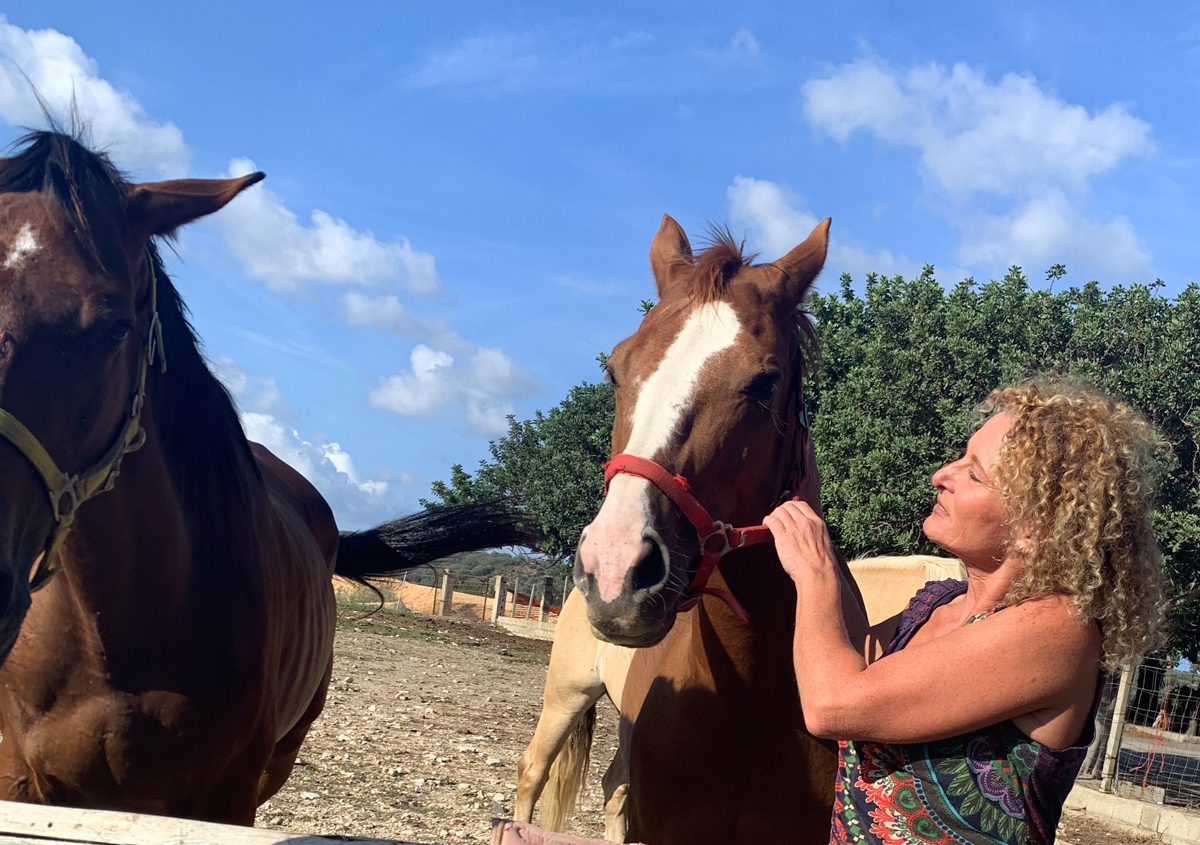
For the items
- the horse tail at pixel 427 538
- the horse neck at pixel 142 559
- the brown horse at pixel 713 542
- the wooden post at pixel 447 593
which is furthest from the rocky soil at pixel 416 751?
the wooden post at pixel 447 593

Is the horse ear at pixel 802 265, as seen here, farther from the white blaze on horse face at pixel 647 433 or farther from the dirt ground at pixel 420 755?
the dirt ground at pixel 420 755

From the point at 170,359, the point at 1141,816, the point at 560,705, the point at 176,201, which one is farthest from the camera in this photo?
the point at 1141,816

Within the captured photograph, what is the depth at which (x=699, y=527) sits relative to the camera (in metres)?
2.16

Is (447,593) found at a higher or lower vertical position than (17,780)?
lower

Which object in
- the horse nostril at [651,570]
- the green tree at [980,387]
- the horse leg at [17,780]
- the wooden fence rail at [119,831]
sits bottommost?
the horse leg at [17,780]

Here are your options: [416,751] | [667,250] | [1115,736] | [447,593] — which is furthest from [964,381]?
[447,593]

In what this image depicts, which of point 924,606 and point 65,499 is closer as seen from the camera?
point 924,606

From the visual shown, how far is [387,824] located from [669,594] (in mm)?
3839

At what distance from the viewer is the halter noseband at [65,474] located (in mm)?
2014

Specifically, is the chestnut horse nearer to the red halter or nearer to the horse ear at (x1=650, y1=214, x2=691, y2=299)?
the horse ear at (x1=650, y1=214, x2=691, y2=299)

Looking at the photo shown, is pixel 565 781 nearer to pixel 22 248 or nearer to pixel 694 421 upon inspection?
pixel 694 421

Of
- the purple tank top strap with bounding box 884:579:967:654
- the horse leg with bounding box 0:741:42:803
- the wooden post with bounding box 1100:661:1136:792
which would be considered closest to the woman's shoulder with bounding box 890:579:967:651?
the purple tank top strap with bounding box 884:579:967:654

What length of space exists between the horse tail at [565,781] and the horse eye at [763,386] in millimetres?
3271

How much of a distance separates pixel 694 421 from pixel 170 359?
1659 millimetres
